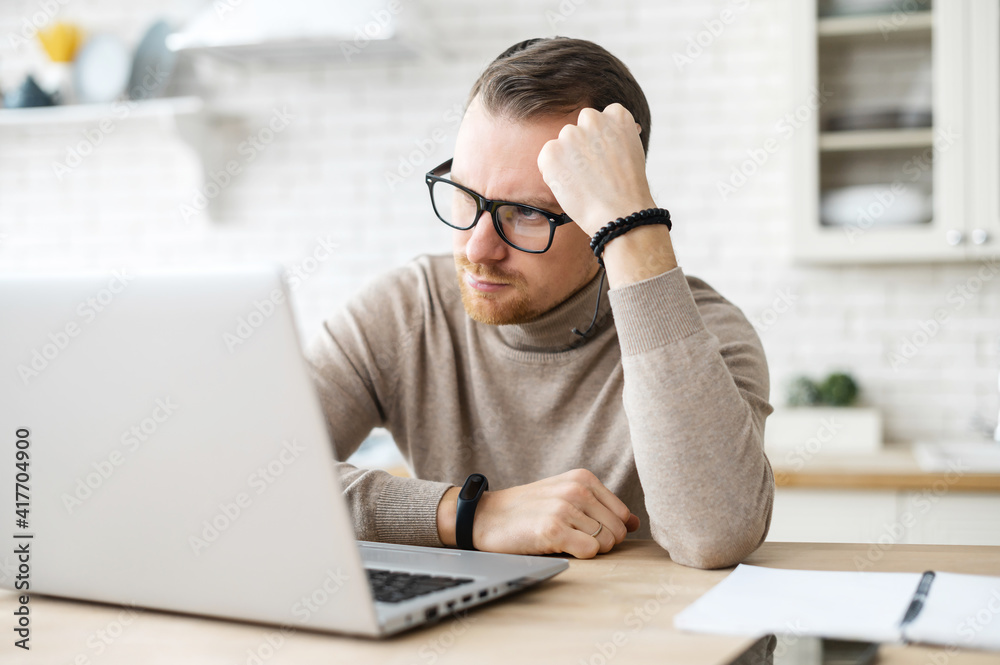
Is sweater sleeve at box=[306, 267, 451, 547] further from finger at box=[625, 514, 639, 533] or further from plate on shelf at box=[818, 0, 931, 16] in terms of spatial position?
plate on shelf at box=[818, 0, 931, 16]

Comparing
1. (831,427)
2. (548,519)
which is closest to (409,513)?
(548,519)

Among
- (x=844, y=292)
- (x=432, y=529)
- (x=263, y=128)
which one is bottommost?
(x=432, y=529)

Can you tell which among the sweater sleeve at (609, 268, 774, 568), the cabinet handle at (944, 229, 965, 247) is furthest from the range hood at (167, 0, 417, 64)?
the sweater sleeve at (609, 268, 774, 568)

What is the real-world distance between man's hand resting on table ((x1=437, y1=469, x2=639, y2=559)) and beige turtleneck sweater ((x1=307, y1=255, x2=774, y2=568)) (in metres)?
0.05

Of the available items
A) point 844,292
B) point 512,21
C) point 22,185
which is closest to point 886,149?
point 844,292

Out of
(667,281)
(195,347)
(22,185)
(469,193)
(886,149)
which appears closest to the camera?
(195,347)

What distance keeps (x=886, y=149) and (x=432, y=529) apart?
2.25m

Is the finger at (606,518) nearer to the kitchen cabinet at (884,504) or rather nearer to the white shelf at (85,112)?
the kitchen cabinet at (884,504)

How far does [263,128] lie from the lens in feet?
10.8

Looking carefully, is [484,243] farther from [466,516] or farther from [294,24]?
[294,24]

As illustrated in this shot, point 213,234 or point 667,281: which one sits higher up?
point 213,234

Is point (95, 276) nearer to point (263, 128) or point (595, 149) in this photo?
point (595, 149)

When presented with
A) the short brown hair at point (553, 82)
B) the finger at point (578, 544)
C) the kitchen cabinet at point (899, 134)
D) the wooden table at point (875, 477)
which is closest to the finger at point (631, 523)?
the finger at point (578, 544)

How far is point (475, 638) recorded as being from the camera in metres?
0.74
